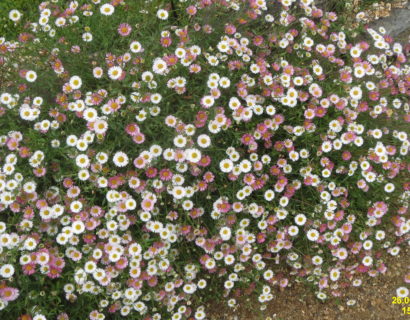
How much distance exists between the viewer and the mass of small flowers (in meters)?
3.17

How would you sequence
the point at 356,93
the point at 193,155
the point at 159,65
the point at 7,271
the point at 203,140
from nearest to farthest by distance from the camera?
the point at 7,271 < the point at 193,155 < the point at 203,140 < the point at 159,65 < the point at 356,93

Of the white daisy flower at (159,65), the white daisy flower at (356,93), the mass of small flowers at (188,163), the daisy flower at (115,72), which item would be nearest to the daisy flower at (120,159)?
the mass of small flowers at (188,163)

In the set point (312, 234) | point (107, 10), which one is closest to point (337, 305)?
point (312, 234)

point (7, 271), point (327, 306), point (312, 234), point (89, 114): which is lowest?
point (327, 306)

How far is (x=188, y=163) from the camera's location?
3.38 m

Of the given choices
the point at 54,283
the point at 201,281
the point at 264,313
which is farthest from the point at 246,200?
the point at 54,283

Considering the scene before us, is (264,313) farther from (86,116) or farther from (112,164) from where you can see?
(86,116)

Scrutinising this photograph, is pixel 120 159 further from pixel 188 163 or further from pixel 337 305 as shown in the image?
pixel 337 305

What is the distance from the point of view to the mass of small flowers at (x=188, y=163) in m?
3.17

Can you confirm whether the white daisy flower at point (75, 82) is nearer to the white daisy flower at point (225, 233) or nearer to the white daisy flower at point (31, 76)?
the white daisy flower at point (31, 76)

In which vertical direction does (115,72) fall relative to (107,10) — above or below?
below
